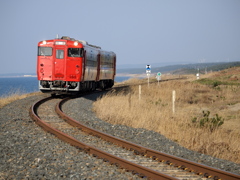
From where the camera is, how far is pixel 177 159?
26.4ft

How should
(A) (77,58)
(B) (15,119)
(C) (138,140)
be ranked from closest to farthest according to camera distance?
(C) (138,140)
(B) (15,119)
(A) (77,58)

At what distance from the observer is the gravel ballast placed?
717cm

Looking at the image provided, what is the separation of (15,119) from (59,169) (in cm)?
673

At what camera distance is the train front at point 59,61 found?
21.8 meters

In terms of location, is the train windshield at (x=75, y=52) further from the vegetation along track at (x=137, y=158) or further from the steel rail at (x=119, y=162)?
the steel rail at (x=119, y=162)

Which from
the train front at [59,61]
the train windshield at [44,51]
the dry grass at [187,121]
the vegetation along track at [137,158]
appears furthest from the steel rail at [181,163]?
the train windshield at [44,51]

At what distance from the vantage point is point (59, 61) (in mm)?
21828

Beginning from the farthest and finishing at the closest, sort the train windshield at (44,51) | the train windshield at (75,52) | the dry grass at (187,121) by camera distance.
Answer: the train windshield at (44,51) → the train windshield at (75,52) → the dry grass at (187,121)

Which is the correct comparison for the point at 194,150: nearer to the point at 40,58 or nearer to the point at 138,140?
the point at 138,140

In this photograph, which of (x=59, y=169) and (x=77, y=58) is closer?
(x=59, y=169)

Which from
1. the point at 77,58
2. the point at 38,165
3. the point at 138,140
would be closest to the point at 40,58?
the point at 77,58

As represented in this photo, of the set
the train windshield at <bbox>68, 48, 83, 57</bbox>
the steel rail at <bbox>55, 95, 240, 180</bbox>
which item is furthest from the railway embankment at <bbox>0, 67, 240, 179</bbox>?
the train windshield at <bbox>68, 48, 83, 57</bbox>

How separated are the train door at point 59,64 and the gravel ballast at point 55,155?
332 inches

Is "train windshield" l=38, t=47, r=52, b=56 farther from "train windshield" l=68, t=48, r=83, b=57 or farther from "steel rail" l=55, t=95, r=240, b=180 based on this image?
"steel rail" l=55, t=95, r=240, b=180
